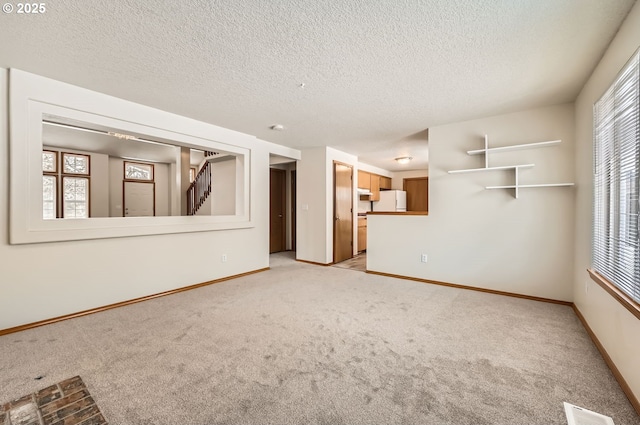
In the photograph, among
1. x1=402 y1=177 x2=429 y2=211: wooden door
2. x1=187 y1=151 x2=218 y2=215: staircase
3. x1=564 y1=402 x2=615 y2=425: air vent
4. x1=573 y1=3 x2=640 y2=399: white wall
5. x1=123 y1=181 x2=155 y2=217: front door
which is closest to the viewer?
x1=564 y1=402 x2=615 y2=425: air vent

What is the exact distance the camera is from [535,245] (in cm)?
335

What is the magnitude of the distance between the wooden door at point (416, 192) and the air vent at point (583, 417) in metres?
7.34

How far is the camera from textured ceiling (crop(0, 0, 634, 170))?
1676 millimetres

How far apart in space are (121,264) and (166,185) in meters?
5.87

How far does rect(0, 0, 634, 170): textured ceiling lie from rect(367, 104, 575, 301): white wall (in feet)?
1.34

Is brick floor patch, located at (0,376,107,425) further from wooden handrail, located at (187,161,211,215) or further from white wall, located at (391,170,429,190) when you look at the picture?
white wall, located at (391,170,429,190)

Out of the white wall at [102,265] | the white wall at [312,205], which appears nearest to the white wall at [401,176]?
the white wall at [312,205]

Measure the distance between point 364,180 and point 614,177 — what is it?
17.4ft

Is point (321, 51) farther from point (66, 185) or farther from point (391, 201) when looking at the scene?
point (66, 185)

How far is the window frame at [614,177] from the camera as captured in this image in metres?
1.62

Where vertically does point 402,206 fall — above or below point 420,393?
above

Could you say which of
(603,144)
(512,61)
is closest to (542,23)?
(512,61)

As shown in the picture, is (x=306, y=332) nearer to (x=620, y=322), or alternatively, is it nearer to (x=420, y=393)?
(x=420, y=393)

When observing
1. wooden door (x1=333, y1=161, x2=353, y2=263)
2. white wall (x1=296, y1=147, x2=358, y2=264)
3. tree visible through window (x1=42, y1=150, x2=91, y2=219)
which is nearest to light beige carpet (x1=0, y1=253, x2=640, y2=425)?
white wall (x1=296, y1=147, x2=358, y2=264)
